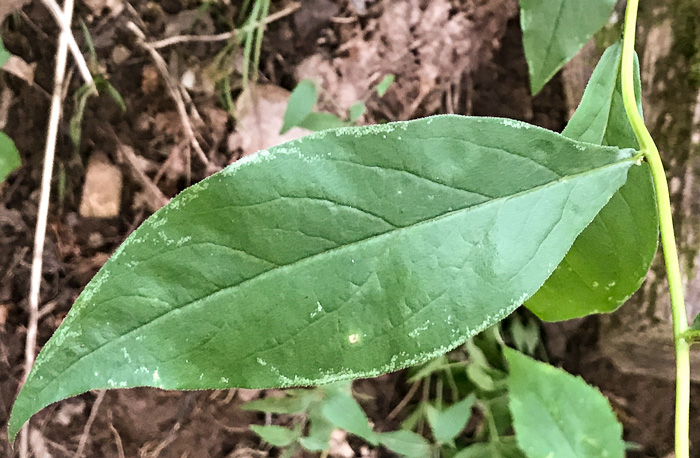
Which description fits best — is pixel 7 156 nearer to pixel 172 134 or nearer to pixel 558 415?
pixel 172 134

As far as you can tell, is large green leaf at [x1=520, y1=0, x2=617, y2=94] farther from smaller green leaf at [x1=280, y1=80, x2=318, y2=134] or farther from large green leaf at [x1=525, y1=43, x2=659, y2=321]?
smaller green leaf at [x1=280, y1=80, x2=318, y2=134]

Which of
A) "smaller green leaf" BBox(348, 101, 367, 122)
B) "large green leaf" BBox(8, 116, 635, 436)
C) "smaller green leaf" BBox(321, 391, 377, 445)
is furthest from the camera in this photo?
"smaller green leaf" BBox(348, 101, 367, 122)

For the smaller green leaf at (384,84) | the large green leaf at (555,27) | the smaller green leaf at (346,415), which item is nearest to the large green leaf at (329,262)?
the large green leaf at (555,27)

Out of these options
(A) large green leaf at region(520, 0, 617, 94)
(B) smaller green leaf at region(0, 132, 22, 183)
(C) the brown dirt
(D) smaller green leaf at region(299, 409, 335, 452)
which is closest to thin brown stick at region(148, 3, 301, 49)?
(C) the brown dirt

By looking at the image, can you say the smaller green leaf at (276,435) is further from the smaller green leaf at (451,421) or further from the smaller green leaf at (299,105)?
the smaller green leaf at (299,105)

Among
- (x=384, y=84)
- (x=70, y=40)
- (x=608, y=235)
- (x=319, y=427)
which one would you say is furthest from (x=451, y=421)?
(x=70, y=40)

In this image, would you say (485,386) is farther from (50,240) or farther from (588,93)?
(50,240)

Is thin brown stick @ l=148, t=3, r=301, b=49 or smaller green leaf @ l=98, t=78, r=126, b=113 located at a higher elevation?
thin brown stick @ l=148, t=3, r=301, b=49
